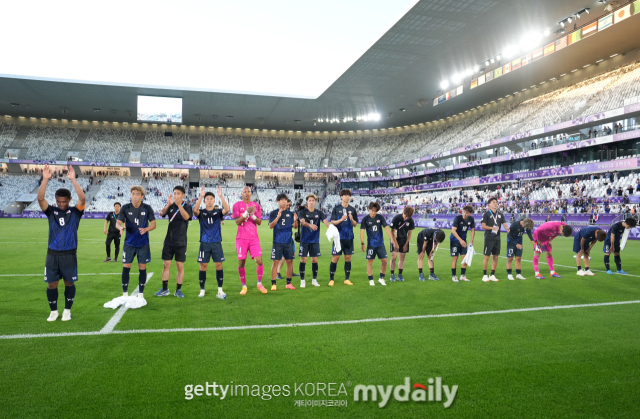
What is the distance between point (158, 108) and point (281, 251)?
5419 cm

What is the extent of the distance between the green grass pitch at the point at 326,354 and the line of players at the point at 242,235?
26.5 inches

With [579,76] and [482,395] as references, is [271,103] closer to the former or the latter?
[579,76]

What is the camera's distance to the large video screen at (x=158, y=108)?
53.1 meters

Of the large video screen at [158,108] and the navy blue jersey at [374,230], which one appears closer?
the navy blue jersey at [374,230]

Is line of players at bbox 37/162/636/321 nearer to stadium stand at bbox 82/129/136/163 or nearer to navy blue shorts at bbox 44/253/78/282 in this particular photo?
navy blue shorts at bbox 44/253/78/282

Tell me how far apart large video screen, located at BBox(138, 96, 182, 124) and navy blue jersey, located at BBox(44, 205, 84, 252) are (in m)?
53.4

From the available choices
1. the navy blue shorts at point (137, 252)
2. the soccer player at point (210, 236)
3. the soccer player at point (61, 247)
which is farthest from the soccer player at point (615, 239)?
the soccer player at point (61, 247)

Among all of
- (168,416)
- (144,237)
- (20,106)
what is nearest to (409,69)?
(144,237)

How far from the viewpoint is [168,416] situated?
3018mm

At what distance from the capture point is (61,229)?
18.1 feet

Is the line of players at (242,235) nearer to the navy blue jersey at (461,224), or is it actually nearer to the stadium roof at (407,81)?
the navy blue jersey at (461,224)

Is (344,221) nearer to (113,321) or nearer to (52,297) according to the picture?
(113,321)

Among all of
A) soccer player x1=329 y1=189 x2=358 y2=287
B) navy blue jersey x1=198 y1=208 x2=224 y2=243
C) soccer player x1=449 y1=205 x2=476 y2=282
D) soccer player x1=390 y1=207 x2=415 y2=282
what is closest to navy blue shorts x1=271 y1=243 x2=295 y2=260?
soccer player x1=329 y1=189 x2=358 y2=287

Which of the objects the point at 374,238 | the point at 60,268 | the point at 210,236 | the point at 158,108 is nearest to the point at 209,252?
the point at 210,236
